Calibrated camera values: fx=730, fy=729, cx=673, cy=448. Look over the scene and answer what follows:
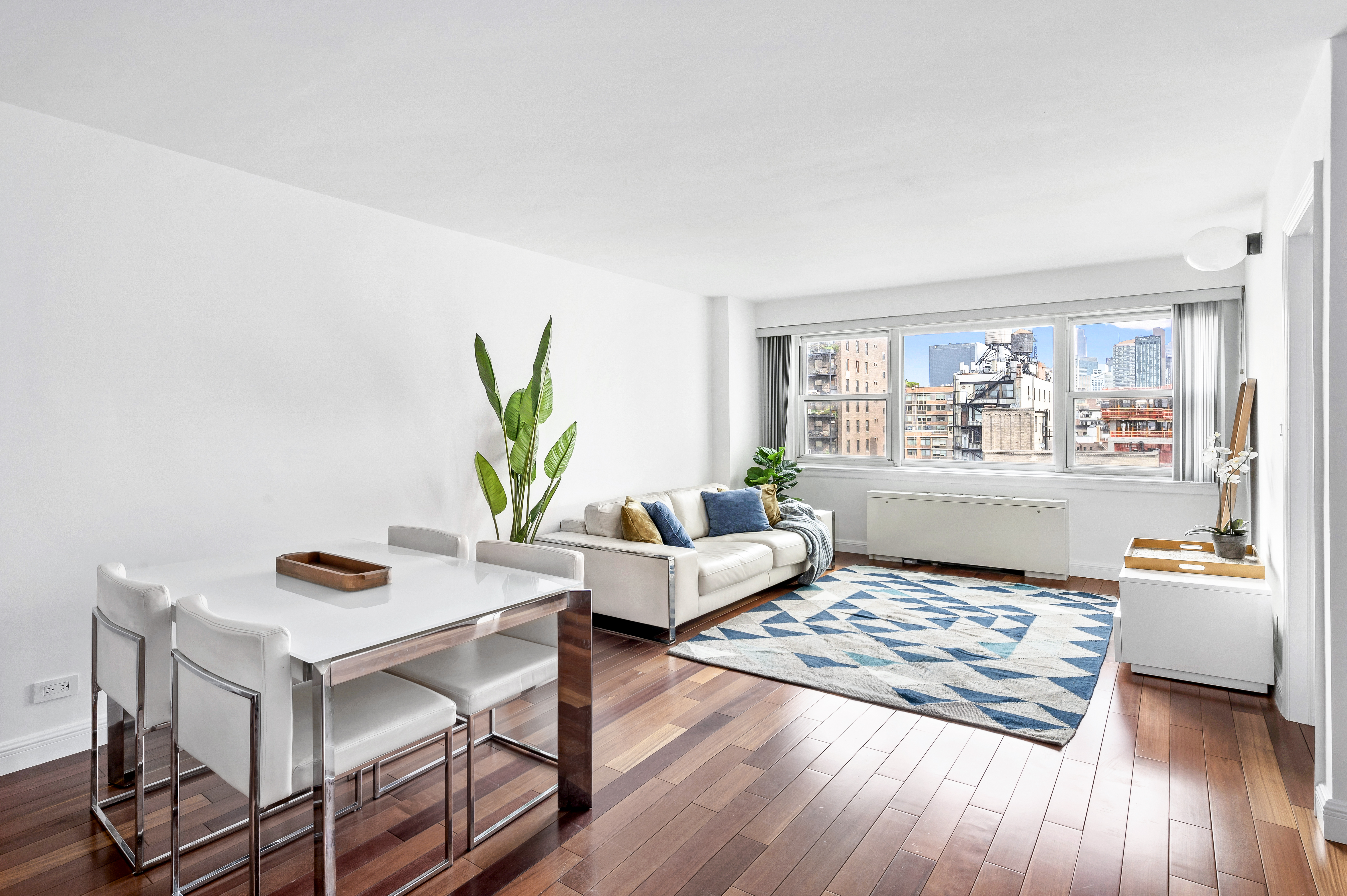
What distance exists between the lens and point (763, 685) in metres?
3.53

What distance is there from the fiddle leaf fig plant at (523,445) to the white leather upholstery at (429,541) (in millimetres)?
930

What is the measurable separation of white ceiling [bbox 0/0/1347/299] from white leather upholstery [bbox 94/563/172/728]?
162cm

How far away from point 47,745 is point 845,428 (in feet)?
19.5

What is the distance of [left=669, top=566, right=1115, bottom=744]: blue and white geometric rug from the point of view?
3.26 meters

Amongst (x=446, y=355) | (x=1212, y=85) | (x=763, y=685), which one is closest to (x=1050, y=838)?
(x=763, y=685)

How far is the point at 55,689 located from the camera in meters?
2.76

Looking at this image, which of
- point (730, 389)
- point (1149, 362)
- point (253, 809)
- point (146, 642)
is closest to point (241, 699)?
point (253, 809)

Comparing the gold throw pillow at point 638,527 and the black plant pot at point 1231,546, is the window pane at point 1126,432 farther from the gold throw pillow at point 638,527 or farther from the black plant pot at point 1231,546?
the gold throw pillow at point 638,527

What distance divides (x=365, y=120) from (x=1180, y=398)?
5.55 m

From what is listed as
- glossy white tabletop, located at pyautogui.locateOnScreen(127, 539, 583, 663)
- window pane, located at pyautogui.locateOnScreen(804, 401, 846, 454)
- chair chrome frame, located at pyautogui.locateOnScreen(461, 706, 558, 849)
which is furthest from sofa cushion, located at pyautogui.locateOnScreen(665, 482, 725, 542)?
glossy white tabletop, located at pyautogui.locateOnScreen(127, 539, 583, 663)

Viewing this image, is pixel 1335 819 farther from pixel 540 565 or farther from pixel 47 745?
pixel 47 745

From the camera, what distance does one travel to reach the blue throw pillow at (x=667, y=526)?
15.5ft

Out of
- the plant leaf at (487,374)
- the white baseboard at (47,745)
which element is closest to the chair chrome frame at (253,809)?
the white baseboard at (47,745)

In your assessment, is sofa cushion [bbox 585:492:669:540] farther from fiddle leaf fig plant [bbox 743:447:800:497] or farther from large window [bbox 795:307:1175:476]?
large window [bbox 795:307:1175:476]
